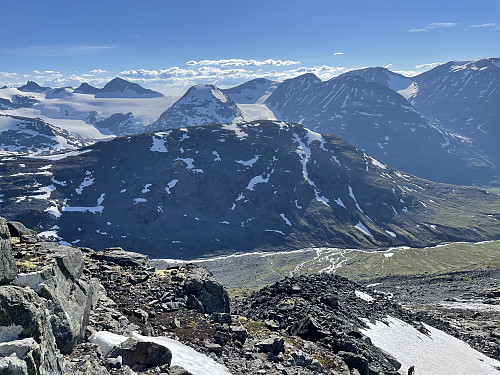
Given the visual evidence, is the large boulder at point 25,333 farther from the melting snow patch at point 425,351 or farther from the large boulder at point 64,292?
the melting snow patch at point 425,351

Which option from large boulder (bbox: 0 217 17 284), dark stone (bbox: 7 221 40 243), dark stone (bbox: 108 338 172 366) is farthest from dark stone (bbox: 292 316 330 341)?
large boulder (bbox: 0 217 17 284)

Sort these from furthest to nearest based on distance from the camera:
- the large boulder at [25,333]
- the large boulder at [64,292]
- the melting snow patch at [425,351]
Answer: the melting snow patch at [425,351] < the large boulder at [64,292] < the large boulder at [25,333]

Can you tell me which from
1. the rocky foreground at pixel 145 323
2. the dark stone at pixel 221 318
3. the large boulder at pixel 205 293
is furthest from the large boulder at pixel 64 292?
the large boulder at pixel 205 293

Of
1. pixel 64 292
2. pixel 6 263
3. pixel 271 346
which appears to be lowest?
pixel 271 346

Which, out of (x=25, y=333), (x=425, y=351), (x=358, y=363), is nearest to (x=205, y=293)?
(x=358, y=363)

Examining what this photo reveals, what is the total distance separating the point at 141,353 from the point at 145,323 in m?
7.48

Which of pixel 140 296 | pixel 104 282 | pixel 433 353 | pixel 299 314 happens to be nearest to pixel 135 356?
pixel 140 296

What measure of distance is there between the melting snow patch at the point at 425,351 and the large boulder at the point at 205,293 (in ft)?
70.7

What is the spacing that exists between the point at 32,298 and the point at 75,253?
31.4 ft

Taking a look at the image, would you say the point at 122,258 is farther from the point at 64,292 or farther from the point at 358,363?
the point at 358,363

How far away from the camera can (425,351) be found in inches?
2210

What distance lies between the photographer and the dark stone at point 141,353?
79.5ft

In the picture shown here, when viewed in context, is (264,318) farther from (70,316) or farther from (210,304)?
(70,316)

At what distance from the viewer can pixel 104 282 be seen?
39.9 meters
